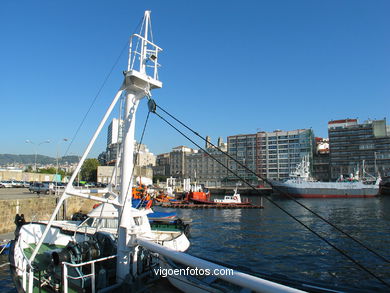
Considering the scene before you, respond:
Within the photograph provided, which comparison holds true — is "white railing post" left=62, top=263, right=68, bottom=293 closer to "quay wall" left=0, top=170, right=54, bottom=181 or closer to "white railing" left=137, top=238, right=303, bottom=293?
"white railing" left=137, top=238, right=303, bottom=293

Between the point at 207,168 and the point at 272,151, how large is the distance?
38714 mm

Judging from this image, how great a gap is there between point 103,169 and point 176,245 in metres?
129

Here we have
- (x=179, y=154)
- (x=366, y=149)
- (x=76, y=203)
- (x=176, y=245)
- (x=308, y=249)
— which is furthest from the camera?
(x=179, y=154)

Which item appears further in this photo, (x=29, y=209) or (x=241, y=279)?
(x=29, y=209)

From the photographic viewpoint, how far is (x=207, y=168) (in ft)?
565

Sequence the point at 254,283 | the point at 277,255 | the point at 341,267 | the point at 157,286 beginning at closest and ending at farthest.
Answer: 1. the point at 254,283
2. the point at 157,286
3. the point at 341,267
4. the point at 277,255

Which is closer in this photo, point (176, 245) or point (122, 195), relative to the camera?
point (122, 195)

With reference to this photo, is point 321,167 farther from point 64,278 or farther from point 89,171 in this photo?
point 64,278

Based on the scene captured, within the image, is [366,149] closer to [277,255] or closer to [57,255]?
[277,255]

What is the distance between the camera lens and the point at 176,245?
16.0 metres

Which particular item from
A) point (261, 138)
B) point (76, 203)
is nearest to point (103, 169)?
point (261, 138)

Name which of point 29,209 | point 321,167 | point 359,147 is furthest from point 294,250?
point 321,167

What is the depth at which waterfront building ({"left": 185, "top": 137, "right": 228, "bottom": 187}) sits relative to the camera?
16450 cm

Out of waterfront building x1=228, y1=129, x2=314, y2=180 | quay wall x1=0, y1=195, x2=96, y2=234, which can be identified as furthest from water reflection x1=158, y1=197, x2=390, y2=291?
waterfront building x1=228, y1=129, x2=314, y2=180
